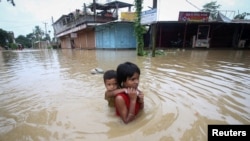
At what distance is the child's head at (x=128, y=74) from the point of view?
2179mm

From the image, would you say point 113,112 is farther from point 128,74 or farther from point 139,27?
point 139,27

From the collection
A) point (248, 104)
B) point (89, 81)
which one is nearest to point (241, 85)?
point (248, 104)

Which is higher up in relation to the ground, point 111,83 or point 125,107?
point 111,83

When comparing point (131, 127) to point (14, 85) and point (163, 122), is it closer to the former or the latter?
point (163, 122)

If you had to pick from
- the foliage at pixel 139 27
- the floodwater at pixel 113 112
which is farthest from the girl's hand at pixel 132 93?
the foliage at pixel 139 27

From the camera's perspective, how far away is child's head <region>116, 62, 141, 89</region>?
218cm

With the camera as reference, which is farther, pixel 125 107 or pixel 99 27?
pixel 99 27

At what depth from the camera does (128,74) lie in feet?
7.19

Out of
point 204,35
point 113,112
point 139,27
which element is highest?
point 139,27

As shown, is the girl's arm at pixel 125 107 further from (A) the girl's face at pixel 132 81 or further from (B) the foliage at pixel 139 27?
(B) the foliage at pixel 139 27

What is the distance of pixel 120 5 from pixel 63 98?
80.8 ft
